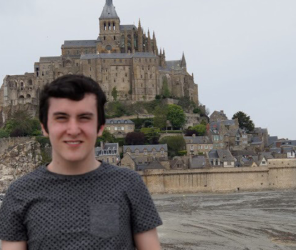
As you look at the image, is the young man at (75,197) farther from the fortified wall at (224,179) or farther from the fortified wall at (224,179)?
the fortified wall at (224,179)

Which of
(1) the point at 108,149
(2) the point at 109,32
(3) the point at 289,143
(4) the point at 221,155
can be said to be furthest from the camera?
(2) the point at 109,32

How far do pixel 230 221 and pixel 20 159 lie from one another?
104 ft

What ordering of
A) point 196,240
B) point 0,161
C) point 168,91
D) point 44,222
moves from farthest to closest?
point 168,91, point 0,161, point 196,240, point 44,222

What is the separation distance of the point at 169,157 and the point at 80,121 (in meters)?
59.5

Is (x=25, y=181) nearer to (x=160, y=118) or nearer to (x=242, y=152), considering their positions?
(x=242, y=152)

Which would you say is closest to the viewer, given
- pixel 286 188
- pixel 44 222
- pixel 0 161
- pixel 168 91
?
pixel 44 222

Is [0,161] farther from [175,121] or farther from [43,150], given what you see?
[175,121]

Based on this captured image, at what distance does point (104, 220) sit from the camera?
336cm

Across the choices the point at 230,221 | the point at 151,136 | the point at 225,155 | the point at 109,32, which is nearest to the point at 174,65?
the point at 109,32

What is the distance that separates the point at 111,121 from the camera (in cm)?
6819

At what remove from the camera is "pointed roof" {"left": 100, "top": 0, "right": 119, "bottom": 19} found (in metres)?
81.8

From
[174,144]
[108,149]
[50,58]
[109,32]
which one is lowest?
[108,149]

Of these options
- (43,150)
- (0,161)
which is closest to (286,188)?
(43,150)

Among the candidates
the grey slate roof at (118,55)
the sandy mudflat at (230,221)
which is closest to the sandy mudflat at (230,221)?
the sandy mudflat at (230,221)
